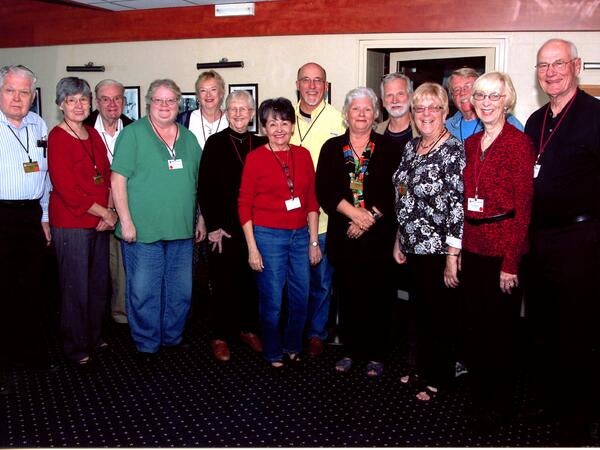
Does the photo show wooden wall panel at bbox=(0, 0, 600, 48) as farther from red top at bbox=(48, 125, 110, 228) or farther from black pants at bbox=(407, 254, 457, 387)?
black pants at bbox=(407, 254, 457, 387)

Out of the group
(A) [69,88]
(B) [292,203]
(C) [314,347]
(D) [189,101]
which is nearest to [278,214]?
(B) [292,203]

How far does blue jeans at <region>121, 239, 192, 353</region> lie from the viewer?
344 cm

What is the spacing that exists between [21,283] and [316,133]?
6.76 feet

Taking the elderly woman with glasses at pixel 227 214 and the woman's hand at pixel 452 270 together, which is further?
the elderly woman with glasses at pixel 227 214

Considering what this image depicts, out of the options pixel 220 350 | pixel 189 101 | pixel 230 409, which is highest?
pixel 189 101

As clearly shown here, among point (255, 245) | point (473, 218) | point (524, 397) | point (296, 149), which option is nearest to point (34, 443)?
point (255, 245)

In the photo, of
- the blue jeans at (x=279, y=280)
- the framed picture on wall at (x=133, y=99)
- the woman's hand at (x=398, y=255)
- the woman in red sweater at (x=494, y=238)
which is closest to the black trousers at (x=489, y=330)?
the woman in red sweater at (x=494, y=238)

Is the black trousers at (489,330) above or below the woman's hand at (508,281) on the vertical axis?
below

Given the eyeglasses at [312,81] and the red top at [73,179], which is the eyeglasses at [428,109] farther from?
the red top at [73,179]

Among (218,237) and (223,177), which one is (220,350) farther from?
(223,177)

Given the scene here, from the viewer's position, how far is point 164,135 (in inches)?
134

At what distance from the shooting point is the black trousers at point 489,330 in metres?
2.58

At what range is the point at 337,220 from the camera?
3287 millimetres

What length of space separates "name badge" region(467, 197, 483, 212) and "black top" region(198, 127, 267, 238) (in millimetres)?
1430
